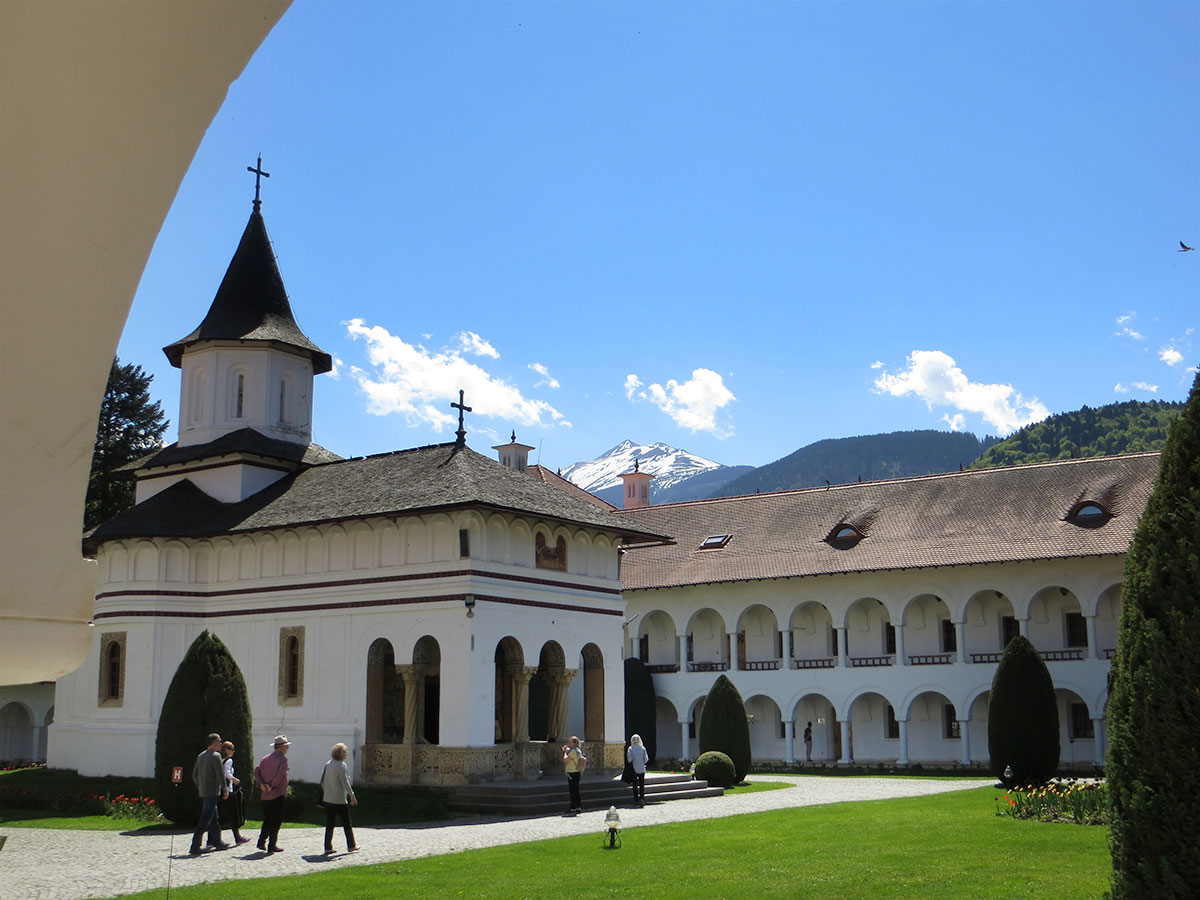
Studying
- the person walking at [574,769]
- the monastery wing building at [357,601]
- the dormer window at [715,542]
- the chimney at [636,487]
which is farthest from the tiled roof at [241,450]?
the chimney at [636,487]

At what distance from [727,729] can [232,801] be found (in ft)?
61.6

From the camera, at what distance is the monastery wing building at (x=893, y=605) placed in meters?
41.9

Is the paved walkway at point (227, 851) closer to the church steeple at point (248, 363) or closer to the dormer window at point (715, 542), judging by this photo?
the church steeple at point (248, 363)

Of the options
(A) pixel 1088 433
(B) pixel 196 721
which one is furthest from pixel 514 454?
(A) pixel 1088 433

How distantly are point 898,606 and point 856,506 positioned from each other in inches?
220

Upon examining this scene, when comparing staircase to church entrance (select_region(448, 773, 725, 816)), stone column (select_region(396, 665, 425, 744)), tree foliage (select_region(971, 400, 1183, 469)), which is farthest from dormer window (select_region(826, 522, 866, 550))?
tree foliage (select_region(971, 400, 1183, 469))

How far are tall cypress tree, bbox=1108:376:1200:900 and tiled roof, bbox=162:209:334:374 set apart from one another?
1175 inches

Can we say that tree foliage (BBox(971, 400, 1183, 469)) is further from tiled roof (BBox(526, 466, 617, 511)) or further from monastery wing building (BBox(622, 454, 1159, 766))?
monastery wing building (BBox(622, 454, 1159, 766))

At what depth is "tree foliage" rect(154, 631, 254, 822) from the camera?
21609 millimetres

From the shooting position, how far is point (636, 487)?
75.4 metres

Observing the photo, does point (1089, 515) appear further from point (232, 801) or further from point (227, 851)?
point (227, 851)

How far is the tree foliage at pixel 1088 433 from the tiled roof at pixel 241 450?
104 metres

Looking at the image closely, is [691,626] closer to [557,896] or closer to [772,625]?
[772,625]

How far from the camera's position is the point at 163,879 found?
15.8 metres
